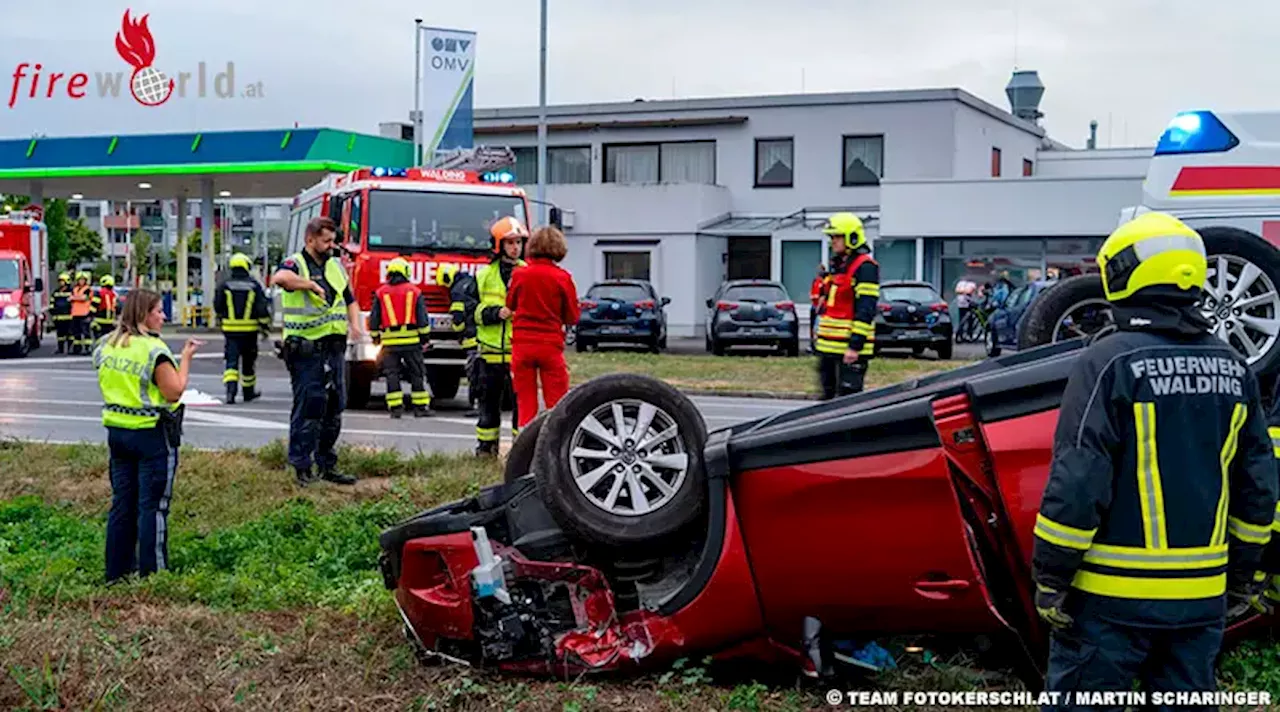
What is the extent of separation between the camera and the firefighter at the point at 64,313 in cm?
2652

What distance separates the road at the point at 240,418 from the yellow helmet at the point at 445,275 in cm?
138

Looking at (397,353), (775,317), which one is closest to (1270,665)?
(397,353)

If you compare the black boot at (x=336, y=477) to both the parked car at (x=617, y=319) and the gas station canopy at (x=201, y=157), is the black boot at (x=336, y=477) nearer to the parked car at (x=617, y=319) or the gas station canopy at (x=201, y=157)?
the parked car at (x=617, y=319)

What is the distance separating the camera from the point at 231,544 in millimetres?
6836

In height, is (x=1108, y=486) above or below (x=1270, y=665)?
above

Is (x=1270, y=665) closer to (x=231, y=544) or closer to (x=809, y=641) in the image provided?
(x=809, y=641)

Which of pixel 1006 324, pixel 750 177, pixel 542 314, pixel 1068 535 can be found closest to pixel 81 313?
pixel 1006 324

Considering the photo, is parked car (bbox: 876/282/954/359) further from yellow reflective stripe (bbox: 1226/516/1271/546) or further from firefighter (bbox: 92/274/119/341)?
yellow reflective stripe (bbox: 1226/516/1271/546)

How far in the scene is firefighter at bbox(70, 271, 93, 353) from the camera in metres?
26.6

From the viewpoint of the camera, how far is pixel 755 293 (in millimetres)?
25312

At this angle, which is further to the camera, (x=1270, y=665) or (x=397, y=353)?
(x=397, y=353)

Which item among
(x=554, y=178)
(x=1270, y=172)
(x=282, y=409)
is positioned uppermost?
(x=554, y=178)

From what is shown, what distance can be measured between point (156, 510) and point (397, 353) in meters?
6.93

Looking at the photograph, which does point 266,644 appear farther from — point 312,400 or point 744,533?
point 312,400
